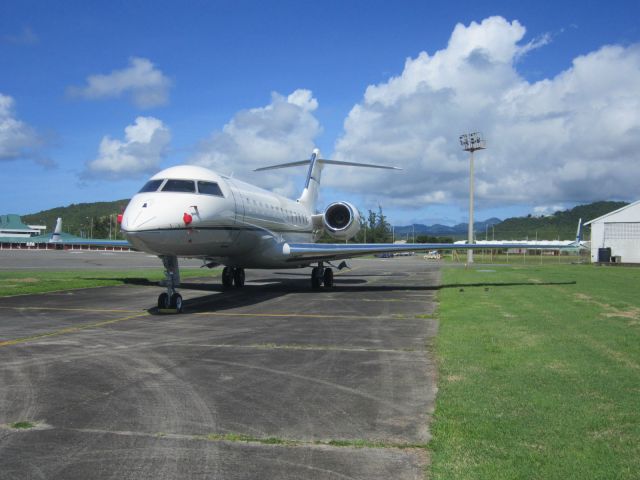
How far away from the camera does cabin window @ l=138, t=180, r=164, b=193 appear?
14720 millimetres

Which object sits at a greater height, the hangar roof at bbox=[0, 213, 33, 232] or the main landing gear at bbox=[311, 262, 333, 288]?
the hangar roof at bbox=[0, 213, 33, 232]

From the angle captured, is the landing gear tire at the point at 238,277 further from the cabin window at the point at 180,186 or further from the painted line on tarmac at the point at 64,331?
the painted line on tarmac at the point at 64,331

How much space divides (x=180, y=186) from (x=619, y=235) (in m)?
57.5

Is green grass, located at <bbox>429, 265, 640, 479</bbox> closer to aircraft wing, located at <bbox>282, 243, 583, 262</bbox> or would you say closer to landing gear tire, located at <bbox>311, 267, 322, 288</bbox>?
aircraft wing, located at <bbox>282, 243, 583, 262</bbox>

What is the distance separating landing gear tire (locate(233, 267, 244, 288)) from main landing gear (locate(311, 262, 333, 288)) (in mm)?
2697

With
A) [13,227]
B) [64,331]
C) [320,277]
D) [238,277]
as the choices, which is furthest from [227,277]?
[13,227]

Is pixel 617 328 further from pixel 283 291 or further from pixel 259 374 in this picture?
pixel 283 291

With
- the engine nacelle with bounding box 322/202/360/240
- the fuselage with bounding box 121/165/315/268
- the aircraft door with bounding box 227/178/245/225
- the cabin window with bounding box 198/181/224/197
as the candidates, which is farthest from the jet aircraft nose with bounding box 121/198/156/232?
the engine nacelle with bounding box 322/202/360/240

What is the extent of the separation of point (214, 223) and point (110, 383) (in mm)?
9192

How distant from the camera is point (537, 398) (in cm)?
591

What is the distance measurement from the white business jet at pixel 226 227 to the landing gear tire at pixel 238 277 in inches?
1.5

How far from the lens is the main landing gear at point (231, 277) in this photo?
21.5m

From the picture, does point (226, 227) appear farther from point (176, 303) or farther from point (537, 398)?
point (537, 398)

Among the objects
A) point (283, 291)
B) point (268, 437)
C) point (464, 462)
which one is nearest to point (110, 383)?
point (268, 437)
